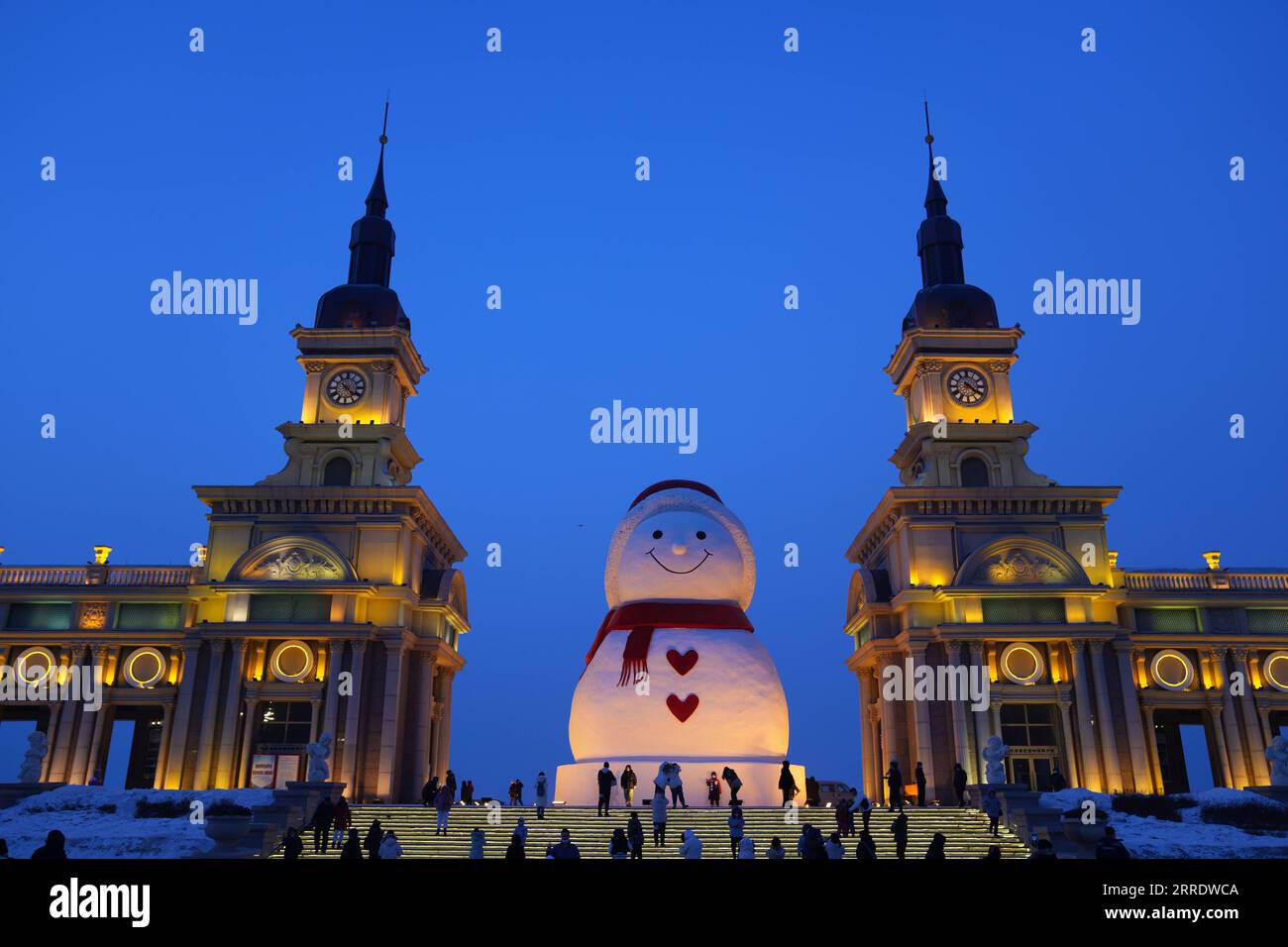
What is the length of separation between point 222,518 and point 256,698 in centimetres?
698

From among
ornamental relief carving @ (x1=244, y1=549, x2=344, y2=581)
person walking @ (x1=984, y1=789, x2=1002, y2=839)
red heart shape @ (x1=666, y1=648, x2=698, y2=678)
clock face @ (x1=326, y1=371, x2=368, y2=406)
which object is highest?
clock face @ (x1=326, y1=371, x2=368, y2=406)

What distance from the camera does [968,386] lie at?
4178 cm

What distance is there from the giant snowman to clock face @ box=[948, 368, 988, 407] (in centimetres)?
1838

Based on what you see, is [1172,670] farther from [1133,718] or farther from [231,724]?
[231,724]

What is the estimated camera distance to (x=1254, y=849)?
21484mm

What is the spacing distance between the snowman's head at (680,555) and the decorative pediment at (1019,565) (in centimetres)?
1233

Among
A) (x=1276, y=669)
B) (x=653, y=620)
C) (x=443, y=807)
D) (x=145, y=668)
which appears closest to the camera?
(x=443, y=807)

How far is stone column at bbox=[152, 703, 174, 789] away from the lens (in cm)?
3478

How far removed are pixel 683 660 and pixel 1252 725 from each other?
2464 centimetres

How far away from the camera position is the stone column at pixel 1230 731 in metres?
36.7

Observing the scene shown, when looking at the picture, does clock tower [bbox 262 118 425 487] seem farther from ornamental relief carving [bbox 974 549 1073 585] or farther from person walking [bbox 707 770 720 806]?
ornamental relief carving [bbox 974 549 1073 585]

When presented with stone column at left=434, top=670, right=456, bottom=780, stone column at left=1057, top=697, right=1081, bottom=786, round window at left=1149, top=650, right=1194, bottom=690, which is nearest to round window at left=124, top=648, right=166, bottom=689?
stone column at left=434, top=670, right=456, bottom=780

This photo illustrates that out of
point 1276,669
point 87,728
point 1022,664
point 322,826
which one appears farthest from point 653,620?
point 1276,669
